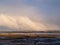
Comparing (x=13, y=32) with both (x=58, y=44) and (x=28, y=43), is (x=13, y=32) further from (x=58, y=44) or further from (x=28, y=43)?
(x=58, y=44)

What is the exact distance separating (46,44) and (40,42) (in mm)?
273

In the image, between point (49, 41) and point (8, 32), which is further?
point (8, 32)

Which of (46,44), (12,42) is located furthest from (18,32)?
(46,44)

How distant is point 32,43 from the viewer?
6.17 m

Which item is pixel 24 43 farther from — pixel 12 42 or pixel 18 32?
pixel 18 32

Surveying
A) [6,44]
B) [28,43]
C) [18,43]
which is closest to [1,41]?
[6,44]

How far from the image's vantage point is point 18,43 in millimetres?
6250

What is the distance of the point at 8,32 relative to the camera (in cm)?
847

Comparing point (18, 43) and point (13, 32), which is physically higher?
point (13, 32)

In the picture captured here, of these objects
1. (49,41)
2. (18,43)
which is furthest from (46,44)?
(18,43)

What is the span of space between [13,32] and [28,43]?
9.25 feet

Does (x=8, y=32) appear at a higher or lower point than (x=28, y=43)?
higher

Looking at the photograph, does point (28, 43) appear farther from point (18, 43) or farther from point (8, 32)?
point (8, 32)

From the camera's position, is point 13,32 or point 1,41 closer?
point 1,41
